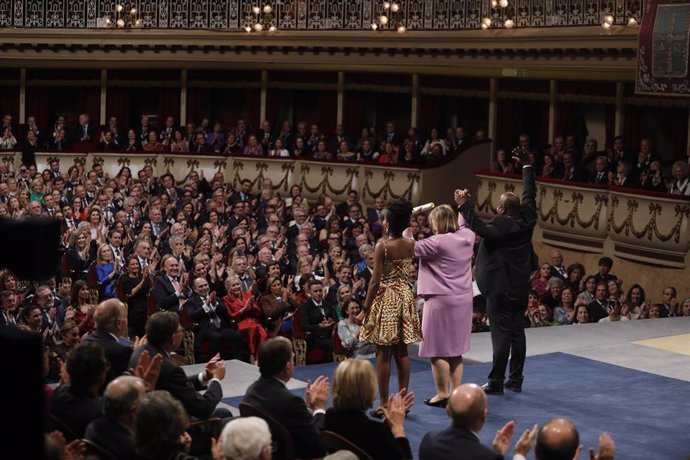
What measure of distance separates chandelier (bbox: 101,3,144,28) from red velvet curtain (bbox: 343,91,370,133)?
14.3 feet

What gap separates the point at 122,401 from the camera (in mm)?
4703

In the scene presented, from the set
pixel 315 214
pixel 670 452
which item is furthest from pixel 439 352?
pixel 315 214

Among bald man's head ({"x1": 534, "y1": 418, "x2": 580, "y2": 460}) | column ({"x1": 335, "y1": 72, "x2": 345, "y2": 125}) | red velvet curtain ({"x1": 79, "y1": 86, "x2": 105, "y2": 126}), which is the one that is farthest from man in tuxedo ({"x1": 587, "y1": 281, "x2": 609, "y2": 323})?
red velvet curtain ({"x1": 79, "y1": 86, "x2": 105, "y2": 126})

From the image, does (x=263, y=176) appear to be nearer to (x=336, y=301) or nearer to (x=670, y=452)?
(x=336, y=301)

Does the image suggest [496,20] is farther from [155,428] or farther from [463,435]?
[155,428]

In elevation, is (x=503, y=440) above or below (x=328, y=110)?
below

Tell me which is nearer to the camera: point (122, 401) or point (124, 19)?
point (122, 401)

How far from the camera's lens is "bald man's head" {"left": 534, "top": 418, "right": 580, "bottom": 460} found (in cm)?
436

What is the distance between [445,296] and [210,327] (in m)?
3.20

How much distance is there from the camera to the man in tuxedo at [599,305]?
11.9m

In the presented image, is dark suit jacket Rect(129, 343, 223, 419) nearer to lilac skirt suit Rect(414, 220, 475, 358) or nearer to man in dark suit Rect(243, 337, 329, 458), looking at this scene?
man in dark suit Rect(243, 337, 329, 458)

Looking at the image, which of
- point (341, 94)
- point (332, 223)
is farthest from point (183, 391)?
point (341, 94)

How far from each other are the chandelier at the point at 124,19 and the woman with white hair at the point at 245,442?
18856mm

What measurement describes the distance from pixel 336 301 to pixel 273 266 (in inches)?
32.2
